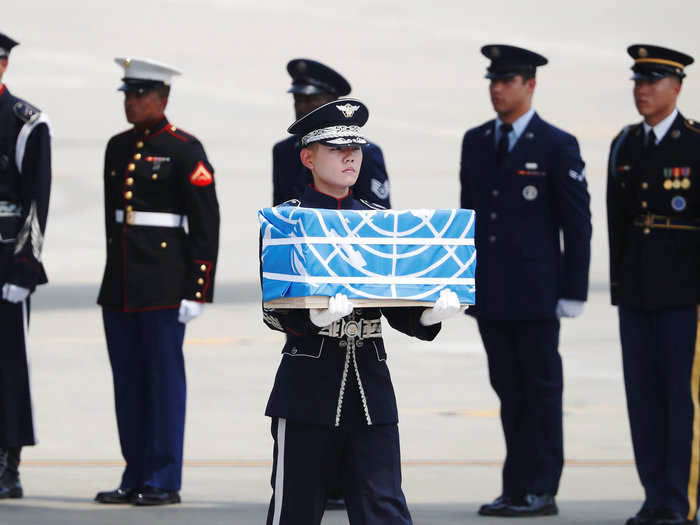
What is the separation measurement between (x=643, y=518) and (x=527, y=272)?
112cm

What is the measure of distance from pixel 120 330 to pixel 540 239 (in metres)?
1.83

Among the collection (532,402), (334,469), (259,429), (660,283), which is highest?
(660,283)

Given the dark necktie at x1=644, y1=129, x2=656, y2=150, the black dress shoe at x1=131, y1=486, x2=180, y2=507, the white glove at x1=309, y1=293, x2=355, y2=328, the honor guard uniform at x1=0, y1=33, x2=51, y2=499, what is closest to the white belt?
the honor guard uniform at x1=0, y1=33, x2=51, y2=499

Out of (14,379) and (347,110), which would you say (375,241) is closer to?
(347,110)

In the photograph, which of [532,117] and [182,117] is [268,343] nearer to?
[532,117]

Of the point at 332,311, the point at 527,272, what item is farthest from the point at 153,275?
the point at 332,311

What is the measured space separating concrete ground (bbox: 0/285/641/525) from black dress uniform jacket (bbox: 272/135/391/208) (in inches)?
51.5

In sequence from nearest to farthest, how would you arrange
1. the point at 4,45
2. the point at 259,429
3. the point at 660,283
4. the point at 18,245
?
the point at 660,283, the point at 18,245, the point at 4,45, the point at 259,429

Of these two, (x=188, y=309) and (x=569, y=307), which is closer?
(x=569, y=307)

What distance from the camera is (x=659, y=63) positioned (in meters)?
6.75

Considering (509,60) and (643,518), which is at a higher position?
(509,60)

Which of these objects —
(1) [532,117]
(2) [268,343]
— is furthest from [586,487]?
(2) [268,343]

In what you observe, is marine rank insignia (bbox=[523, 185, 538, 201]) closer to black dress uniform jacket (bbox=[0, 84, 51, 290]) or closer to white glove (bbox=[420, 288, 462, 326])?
black dress uniform jacket (bbox=[0, 84, 51, 290])

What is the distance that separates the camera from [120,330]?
710cm
